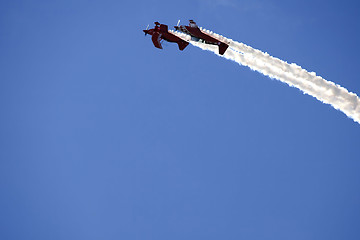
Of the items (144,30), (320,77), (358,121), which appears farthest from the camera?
(144,30)

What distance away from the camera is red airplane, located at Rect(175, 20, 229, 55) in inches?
2795

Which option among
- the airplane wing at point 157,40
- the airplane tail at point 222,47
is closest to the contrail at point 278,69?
the airplane tail at point 222,47

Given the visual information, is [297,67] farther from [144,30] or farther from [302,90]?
[144,30]

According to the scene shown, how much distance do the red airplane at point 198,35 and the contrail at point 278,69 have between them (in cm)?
76

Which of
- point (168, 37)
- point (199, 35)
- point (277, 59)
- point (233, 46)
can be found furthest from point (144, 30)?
point (277, 59)

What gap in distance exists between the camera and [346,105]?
67.6 metres

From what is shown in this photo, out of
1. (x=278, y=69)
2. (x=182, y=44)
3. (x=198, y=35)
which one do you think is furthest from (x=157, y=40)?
(x=278, y=69)

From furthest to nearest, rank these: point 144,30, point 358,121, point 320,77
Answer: point 144,30 → point 320,77 → point 358,121

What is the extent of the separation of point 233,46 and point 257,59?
186 inches

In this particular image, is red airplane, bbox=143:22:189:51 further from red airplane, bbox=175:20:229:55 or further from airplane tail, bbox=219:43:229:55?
airplane tail, bbox=219:43:229:55

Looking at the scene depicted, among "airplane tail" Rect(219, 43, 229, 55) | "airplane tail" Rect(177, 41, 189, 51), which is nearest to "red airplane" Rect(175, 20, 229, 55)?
"airplane tail" Rect(219, 43, 229, 55)

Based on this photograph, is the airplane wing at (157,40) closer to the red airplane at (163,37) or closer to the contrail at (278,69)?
the red airplane at (163,37)

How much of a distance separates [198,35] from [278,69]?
15021 millimetres

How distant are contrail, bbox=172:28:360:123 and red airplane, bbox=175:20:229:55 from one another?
757 millimetres
